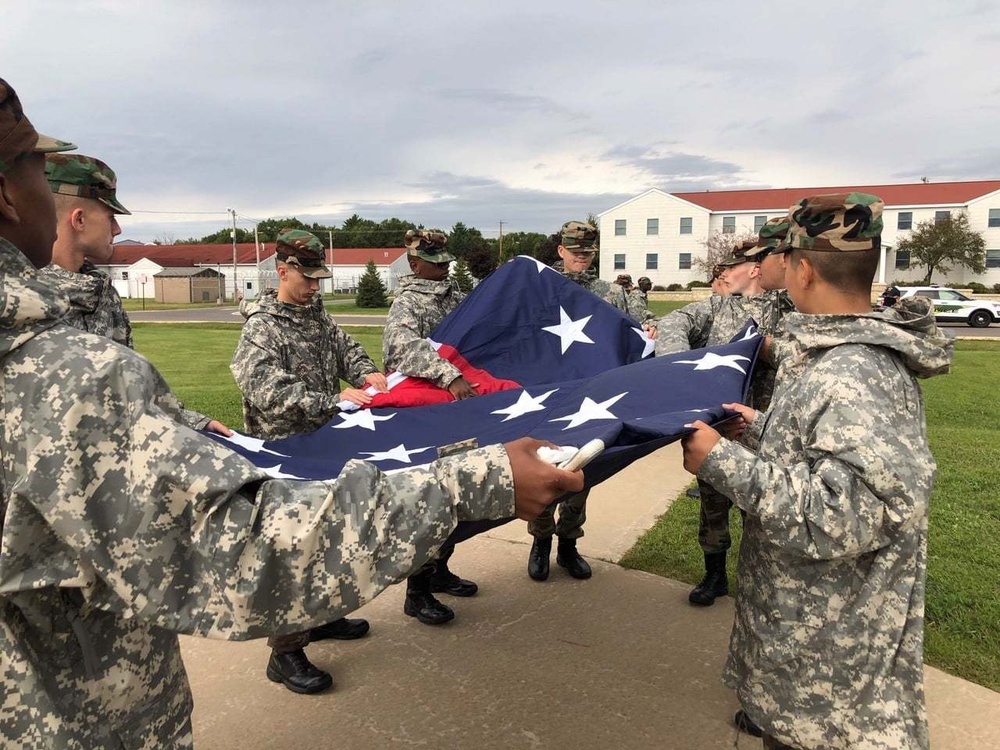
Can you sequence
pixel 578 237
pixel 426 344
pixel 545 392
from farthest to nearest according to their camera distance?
pixel 578 237, pixel 426 344, pixel 545 392

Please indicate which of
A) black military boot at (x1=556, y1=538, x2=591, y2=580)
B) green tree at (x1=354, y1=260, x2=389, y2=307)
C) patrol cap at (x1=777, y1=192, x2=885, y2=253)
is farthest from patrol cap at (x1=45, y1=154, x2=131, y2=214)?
green tree at (x1=354, y1=260, x2=389, y2=307)

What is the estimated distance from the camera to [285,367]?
13.0 feet

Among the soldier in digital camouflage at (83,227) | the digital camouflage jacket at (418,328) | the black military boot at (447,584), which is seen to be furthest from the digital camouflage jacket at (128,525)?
the black military boot at (447,584)

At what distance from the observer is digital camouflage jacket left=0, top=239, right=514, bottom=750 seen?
125 centimetres

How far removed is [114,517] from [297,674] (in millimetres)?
2524

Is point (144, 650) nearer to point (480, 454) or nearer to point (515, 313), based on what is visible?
point (480, 454)

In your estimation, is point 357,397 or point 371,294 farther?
point 371,294

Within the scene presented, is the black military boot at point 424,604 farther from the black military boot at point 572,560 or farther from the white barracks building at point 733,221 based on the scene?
the white barracks building at point 733,221

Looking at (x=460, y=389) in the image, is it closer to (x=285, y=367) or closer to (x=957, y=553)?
(x=285, y=367)

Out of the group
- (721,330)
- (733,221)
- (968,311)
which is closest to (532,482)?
(721,330)

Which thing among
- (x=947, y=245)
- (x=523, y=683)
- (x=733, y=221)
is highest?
(x=733, y=221)

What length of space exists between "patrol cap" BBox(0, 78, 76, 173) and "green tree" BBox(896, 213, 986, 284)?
53.7 metres

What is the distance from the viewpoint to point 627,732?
10.1ft

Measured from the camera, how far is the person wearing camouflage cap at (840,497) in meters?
2.04
